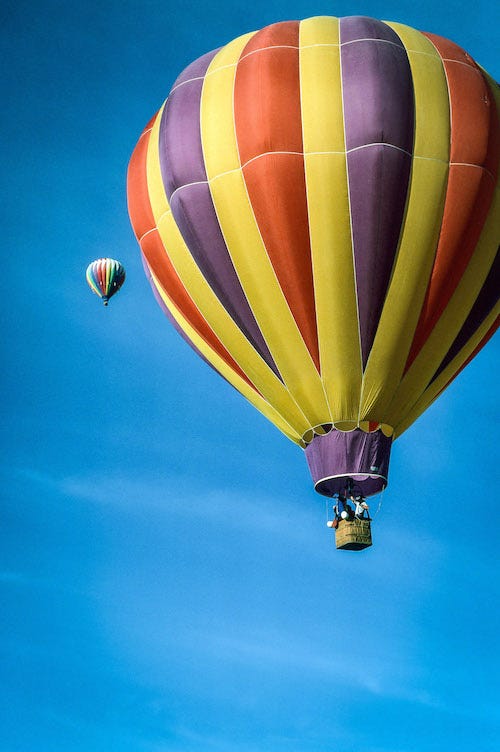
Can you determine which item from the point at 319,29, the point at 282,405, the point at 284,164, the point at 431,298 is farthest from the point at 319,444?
the point at 319,29

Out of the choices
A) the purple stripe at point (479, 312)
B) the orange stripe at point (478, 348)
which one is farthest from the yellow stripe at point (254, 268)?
the orange stripe at point (478, 348)

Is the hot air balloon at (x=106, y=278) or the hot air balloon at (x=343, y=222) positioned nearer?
the hot air balloon at (x=343, y=222)

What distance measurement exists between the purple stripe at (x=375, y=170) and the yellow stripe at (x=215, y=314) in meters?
1.22

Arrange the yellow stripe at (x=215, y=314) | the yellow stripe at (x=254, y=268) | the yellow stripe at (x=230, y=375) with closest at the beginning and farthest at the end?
the yellow stripe at (x=254, y=268) → the yellow stripe at (x=215, y=314) → the yellow stripe at (x=230, y=375)

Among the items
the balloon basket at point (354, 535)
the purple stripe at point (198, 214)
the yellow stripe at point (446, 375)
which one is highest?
the purple stripe at point (198, 214)

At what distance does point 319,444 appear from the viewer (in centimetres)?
1858

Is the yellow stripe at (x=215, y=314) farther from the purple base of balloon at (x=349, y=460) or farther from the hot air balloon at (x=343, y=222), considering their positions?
the purple base of balloon at (x=349, y=460)

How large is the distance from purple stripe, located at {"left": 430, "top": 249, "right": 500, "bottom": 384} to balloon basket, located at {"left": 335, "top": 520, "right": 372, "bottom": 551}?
2196mm

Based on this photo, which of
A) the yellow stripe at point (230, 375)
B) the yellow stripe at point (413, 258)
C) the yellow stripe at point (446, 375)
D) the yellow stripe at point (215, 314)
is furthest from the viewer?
the yellow stripe at point (230, 375)

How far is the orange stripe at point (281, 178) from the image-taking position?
60.2 feet

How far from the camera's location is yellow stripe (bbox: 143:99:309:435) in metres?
19.1

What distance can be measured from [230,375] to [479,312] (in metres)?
3.26

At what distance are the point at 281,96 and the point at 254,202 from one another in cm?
131

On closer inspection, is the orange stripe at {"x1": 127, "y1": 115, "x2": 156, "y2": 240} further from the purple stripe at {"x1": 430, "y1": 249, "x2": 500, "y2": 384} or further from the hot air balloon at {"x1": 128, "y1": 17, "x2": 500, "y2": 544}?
the purple stripe at {"x1": 430, "y1": 249, "x2": 500, "y2": 384}
